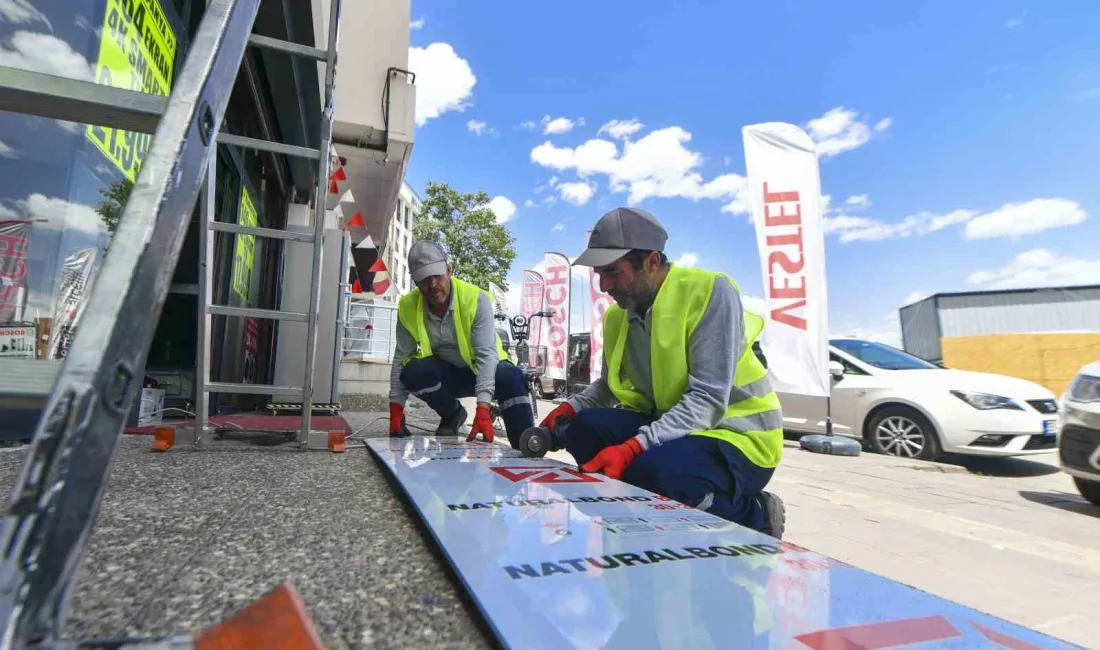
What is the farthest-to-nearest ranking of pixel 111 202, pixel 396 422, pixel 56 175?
pixel 396 422, pixel 111 202, pixel 56 175

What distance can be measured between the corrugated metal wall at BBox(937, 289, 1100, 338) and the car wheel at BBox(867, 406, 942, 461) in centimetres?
1110

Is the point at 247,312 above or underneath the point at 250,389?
above

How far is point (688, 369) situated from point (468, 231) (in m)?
25.2

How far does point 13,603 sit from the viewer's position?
430 millimetres

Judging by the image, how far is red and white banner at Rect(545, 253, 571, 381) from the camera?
12.6m

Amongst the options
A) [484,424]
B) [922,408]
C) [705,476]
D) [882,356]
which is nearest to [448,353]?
A: [484,424]

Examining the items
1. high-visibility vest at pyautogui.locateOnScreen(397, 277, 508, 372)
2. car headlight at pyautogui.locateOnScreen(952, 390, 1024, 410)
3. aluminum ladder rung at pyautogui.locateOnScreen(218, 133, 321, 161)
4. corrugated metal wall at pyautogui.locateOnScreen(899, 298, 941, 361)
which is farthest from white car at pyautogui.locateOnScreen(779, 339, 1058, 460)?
corrugated metal wall at pyautogui.locateOnScreen(899, 298, 941, 361)

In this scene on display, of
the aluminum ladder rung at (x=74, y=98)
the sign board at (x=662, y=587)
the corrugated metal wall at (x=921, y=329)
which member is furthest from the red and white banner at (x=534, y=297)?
the aluminum ladder rung at (x=74, y=98)

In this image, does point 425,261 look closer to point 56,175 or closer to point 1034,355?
point 56,175

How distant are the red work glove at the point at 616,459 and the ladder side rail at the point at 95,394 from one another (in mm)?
1394

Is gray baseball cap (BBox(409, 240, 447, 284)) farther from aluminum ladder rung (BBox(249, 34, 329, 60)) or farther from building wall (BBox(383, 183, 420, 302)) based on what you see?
building wall (BBox(383, 183, 420, 302))

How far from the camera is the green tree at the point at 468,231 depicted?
85.5 feet

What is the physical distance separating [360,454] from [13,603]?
6.63 feet

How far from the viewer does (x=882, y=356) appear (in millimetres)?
5852
